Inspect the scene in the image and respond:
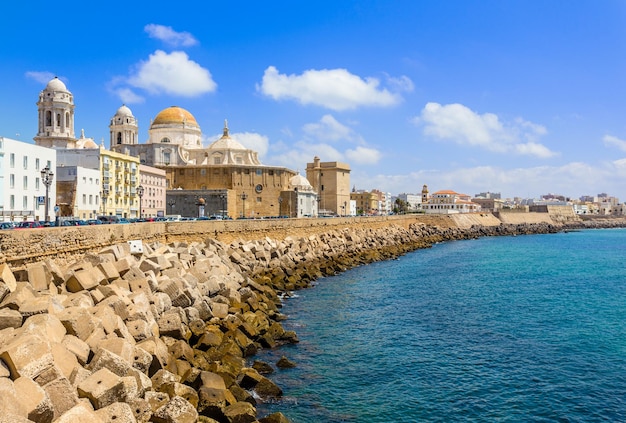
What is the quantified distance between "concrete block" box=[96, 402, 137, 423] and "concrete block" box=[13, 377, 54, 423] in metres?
0.83

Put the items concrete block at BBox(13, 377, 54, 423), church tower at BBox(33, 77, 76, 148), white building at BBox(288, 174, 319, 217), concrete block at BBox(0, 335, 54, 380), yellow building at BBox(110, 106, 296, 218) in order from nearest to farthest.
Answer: concrete block at BBox(13, 377, 54, 423), concrete block at BBox(0, 335, 54, 380), church tower at BBox(33, 77, 76, 148), yellow building at BBox(110, 106, 296, 218), white building at BBox(288, 174, 319, 217)

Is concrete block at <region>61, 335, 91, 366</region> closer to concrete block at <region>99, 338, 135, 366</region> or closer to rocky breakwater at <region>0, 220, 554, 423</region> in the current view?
rocky breakwater at <region>0, 220, 554, 423</region>

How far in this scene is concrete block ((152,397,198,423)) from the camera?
9953 millimetres

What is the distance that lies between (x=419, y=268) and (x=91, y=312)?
3047 centimetres

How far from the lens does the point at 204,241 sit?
3020 centimetres

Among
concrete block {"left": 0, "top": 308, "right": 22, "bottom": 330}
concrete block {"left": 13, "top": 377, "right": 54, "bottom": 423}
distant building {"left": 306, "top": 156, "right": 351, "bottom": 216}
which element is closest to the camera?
concrete block {"left": 13, "top": 377, "right": 54, "bottom": 423}

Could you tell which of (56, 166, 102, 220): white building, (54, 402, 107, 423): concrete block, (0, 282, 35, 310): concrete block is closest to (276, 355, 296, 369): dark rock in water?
(0, 282, 35, 310): concrete block

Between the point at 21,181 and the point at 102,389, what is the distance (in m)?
26.8

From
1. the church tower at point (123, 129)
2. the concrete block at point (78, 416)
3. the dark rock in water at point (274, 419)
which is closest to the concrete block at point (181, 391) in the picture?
the dark rock in water at point (274, 419)

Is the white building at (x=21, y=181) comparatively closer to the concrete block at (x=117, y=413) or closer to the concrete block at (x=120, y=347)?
the concrete block at (x=120, y=347)

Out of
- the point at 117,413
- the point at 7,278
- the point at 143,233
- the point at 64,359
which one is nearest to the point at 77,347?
the point at 64,359

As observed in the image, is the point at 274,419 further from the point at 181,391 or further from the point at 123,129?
the point at 123,129

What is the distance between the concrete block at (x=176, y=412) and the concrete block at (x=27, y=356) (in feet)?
7.38

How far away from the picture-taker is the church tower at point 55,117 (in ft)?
184
